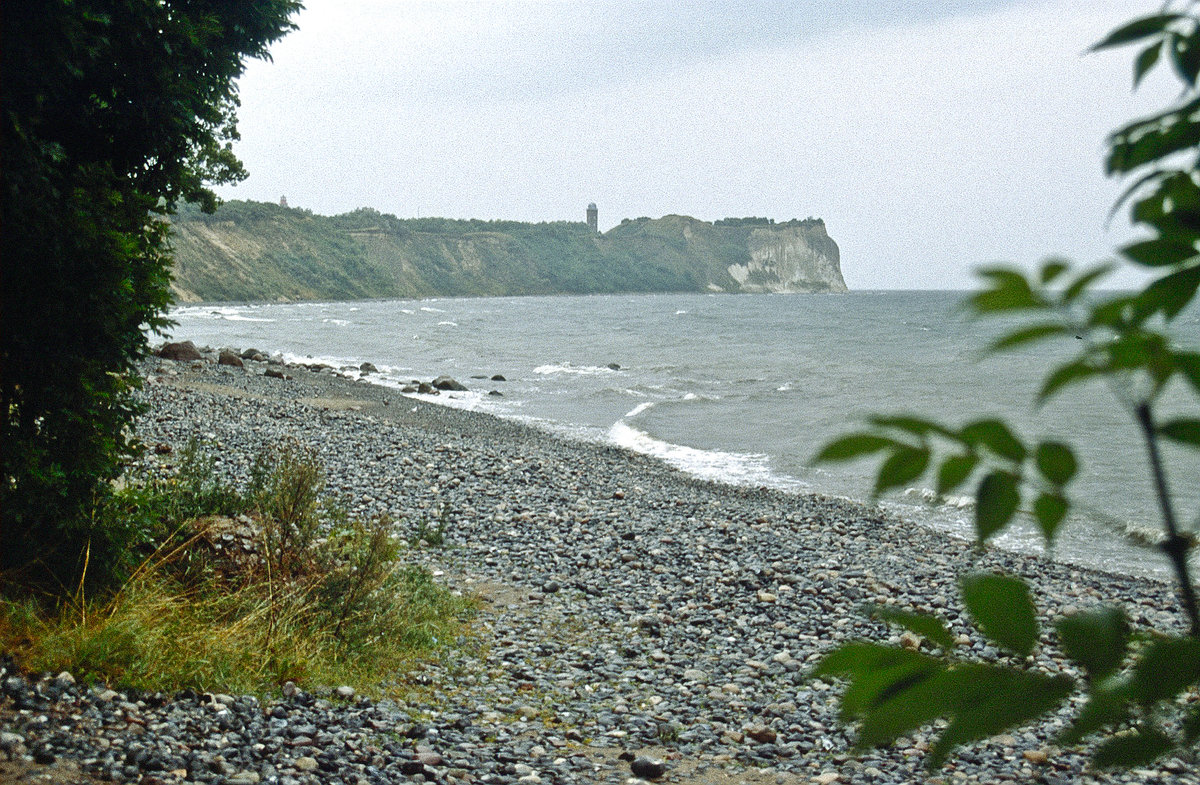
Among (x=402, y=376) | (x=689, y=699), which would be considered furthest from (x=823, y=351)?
(x=689, y=699)

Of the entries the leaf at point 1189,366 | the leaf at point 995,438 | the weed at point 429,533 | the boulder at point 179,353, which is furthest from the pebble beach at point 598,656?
the boulder at point 179,353

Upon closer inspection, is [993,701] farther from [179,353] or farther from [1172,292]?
[179,353]

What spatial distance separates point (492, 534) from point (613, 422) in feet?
49.3

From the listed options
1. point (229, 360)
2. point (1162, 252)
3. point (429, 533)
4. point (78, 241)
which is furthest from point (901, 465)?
point (229, 360)

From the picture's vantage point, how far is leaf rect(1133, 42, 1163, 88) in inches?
37.1

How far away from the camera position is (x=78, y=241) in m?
5.32

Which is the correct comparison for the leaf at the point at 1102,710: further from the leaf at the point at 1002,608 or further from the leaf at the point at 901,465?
the leaf at the point at 901,465

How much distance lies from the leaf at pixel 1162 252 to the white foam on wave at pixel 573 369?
38.0 metres

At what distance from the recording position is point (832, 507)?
14711 mm

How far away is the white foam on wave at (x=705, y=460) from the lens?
1809cm

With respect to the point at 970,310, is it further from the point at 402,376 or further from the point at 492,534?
the point at 402,376

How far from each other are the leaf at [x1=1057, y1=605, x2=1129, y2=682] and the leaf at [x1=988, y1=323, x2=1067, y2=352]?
0.26 metres

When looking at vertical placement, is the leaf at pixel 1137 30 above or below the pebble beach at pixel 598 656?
above

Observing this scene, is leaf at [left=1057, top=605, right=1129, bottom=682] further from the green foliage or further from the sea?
the green foliage
